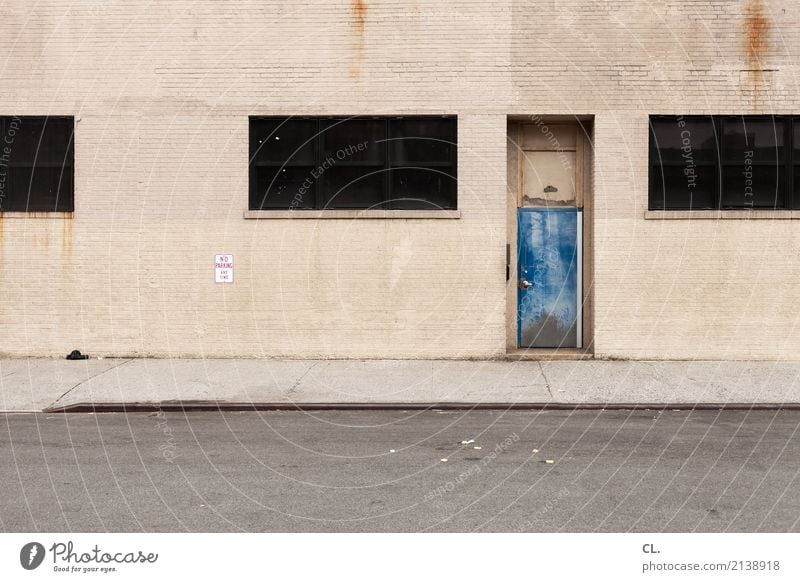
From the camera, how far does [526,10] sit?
15133 mm

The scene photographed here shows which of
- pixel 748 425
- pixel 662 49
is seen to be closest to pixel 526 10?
pixel 662 49

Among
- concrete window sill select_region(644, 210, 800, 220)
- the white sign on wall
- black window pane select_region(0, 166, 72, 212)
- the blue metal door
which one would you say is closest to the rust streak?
the blue metal door

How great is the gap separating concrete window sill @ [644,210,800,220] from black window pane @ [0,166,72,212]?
392 inches

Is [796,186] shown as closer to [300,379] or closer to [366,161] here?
[366,161]

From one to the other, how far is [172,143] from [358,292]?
407 centimetres

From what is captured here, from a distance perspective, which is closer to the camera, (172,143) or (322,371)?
(322,371)

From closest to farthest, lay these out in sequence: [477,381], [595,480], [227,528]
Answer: [227,528] → [595,480] → [477,381]

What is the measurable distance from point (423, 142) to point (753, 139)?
5.53 metres

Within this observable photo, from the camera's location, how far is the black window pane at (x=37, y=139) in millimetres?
15625

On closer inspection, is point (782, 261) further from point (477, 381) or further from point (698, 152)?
point (477, 381)

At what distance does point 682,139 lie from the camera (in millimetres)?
15148

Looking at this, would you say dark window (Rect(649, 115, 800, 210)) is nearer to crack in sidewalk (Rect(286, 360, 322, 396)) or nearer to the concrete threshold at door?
the concrete threshold at door

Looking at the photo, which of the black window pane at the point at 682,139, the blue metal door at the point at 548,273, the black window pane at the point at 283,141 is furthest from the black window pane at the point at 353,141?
the black window pane at the point at 682,139

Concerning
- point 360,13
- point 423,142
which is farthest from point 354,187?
point 360,13
